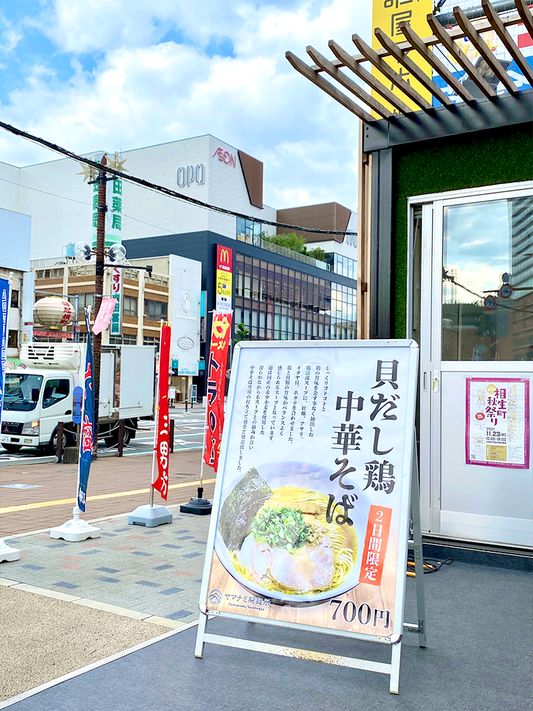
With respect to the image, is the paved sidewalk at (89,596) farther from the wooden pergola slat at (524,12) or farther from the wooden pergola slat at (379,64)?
the wooden pergola slat at (524,12)

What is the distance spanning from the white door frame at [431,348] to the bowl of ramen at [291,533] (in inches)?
98.1

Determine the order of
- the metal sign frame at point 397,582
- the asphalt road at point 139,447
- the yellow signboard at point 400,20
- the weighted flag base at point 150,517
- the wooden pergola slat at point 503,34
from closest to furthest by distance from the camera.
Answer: the metal sign frame at point 397,582 < the wooden pergola slat at point 503,34 < the weighted flag base at point 150,517 < the yellow signboard at point 400,20 < the asphalt road at point 139,447

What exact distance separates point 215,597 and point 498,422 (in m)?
2.97

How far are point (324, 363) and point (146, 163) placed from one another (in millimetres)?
68971

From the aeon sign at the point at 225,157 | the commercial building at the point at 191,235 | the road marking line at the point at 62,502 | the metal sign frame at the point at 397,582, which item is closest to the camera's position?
the metal sign frame at the point at 397,582

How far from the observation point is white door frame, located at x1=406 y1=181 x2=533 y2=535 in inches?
227

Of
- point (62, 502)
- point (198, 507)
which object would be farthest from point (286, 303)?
point (198, 507)

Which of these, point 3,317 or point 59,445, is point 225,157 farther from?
point 3,317

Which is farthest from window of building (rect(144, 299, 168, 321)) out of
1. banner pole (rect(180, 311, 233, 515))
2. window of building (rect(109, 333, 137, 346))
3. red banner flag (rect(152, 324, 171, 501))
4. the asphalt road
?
red banner flag (rect(152, 324, 171, 501))

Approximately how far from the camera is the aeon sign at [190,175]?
65.1 meters

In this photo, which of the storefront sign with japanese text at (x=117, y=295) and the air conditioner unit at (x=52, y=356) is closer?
the air conditioner unit at (x=52, y=356)

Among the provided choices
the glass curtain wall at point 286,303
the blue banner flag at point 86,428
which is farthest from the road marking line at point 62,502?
the glass curtain wall at point 286,303

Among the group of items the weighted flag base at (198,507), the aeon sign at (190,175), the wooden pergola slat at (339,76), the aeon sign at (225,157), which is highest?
the aeon sign at (225,157)

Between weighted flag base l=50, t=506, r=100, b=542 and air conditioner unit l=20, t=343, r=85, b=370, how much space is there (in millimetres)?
9934
